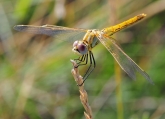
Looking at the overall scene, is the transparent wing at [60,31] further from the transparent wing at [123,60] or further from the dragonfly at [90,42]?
the transparent wing at [123,60]

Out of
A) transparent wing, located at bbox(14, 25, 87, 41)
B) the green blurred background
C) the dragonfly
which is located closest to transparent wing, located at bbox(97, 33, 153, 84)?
the dragonfly

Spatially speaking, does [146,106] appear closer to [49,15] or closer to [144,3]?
[144,3]

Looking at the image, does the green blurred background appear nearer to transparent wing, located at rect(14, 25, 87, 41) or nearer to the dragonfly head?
transparent wing, located at rect(14, 25, 87, 41)

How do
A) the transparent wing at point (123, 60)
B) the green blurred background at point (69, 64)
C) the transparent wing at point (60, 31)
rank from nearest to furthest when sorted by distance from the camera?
1. the transparent wing at point (123, 60)
2. the transparent wing at point (60, 31)
3. the green blurred background at point (69, 64)

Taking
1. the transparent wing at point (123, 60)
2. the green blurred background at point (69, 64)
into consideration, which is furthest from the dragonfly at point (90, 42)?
the green blurred background at point (69, 64)

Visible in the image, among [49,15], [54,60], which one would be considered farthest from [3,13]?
[54,60]

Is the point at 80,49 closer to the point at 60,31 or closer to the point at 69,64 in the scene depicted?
the point at 60,31

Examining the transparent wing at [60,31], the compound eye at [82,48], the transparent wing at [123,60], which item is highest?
the transparent wing at [60,31]

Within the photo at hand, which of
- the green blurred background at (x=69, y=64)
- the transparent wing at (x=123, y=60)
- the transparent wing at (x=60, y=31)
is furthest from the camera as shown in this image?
the green blurred background at (x=69, y=64)
